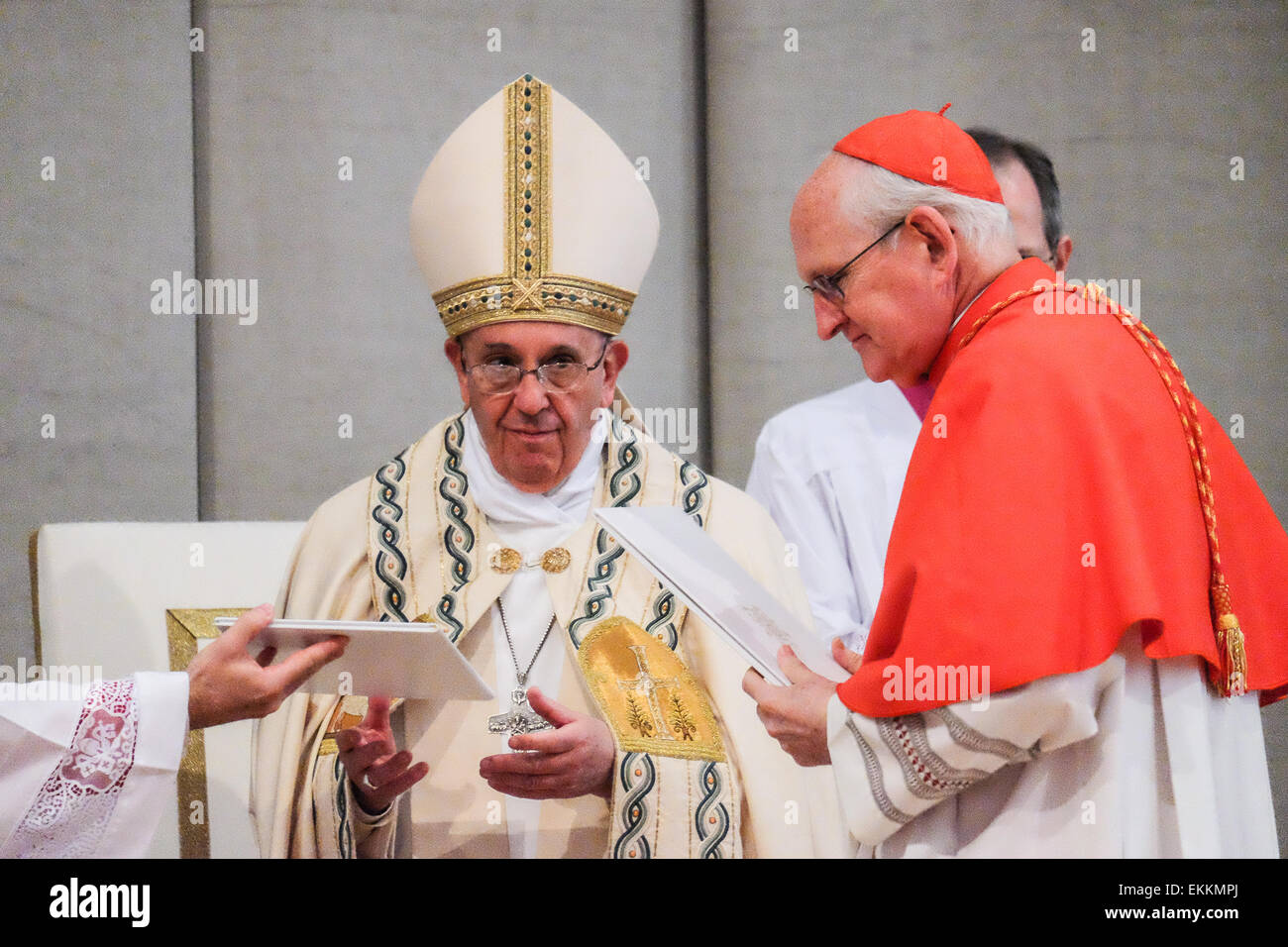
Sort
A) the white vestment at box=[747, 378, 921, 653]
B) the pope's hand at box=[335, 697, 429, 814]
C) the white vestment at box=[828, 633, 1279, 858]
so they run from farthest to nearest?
the white vestment at box=[747, 378, 921, 653] < the pope's hand at box=[335, 697, 429, 814] < the white vestment at box=[828, 633, 1279, 858]

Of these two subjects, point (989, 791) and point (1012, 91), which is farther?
point (1012, 91)

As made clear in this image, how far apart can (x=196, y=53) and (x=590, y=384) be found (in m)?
2.31

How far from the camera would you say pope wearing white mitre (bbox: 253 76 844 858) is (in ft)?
8.82

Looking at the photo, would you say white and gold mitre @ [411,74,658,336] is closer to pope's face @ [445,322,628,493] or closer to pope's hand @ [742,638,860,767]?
pope's face @ [445,322,628,493]

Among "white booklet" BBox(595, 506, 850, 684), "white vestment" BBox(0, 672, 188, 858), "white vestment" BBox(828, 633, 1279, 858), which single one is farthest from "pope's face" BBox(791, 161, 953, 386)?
"white vestment" BBox(0, 672, 188, 858)

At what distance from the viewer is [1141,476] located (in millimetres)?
1991

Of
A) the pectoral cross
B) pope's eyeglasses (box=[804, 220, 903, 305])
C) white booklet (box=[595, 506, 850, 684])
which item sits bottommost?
the pectoral cross

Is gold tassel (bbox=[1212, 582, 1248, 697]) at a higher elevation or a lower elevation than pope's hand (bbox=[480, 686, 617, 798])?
higher

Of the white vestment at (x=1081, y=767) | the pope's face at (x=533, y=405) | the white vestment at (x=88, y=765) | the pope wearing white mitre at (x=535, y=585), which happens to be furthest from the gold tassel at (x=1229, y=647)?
the white vestment at (x=88, y=765)

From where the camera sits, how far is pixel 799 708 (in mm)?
2139

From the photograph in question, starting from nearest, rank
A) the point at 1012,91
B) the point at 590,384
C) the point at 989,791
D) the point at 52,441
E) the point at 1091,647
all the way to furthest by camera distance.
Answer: the point at 1091,647 → the point at 989,791 → the point at 590,384 → the point at 52,441 → the point at 1012,91
